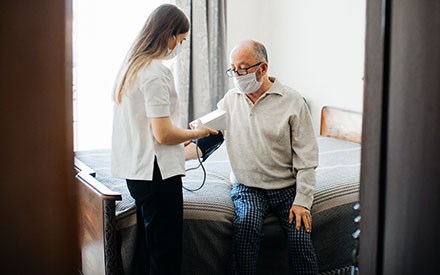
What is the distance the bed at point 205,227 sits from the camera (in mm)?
2107

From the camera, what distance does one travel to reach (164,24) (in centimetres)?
189

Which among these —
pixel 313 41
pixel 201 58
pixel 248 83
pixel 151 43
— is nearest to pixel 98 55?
pixel 201 58

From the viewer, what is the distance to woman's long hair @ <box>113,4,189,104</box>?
1889 millimetres

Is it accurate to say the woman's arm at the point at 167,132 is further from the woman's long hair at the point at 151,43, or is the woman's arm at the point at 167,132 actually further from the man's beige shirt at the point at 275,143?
the man's beige shirt at the point at 275,143

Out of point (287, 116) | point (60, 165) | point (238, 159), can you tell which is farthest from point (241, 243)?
point (60, 165)

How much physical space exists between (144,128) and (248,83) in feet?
1.83

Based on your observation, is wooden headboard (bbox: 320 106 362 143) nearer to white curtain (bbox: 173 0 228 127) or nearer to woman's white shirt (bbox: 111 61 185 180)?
white curtain (bbox: 173 0 228 127)

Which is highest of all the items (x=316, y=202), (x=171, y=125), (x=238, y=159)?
(x=171, y=125)

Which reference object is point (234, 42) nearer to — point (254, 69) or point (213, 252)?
point (254, 69)

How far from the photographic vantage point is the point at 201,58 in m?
4.14

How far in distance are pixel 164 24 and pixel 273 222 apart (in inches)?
35.2

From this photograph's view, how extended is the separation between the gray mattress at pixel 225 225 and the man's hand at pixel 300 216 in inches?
4.4

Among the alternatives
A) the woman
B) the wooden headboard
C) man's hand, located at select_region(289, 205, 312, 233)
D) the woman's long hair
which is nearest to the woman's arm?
the woman

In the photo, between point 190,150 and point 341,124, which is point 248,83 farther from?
point 341,124
